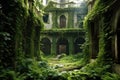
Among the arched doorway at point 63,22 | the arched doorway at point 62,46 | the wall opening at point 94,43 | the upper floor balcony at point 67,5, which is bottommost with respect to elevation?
the arched doorway at point 62,46

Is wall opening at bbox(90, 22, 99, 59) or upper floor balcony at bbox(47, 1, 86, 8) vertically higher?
upper floor balcony at bbox(47, 1, 86, 8)

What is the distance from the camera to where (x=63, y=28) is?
3544 cm

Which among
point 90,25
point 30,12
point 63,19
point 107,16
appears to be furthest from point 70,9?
point 107,16

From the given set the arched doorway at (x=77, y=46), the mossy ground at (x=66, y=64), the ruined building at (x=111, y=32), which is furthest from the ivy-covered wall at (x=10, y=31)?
the arched doorway at (x=77, y=46)

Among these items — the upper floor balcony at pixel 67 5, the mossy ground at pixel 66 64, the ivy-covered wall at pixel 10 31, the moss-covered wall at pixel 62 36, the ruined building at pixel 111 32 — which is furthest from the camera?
the upper floor balcony at pixel 67 5

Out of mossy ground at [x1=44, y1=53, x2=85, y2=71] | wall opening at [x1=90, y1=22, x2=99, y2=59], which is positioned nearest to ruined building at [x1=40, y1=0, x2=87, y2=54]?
mossy ground at [x1=44, y1=53, x2=85, y2=71]

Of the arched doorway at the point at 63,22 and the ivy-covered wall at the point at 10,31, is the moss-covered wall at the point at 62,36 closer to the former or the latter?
the arched doorway at the point at 63,22

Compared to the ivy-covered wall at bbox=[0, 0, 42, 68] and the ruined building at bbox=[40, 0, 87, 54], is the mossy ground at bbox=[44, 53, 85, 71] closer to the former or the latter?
the ivy-covered wall at bbox=[0, 0, 42, 68]

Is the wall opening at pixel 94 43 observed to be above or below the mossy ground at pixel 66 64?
above

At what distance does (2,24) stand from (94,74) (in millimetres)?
4955

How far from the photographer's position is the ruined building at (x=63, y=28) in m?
34.2

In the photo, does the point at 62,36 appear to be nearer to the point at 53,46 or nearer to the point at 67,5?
the point at 53,46

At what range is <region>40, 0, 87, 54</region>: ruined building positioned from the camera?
34156 mm

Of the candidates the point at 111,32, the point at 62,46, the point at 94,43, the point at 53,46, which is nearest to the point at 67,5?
the point at 62,46
